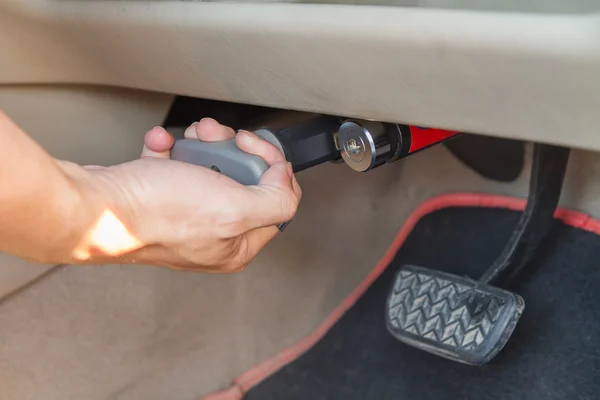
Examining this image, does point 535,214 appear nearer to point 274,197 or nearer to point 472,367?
point 472,367

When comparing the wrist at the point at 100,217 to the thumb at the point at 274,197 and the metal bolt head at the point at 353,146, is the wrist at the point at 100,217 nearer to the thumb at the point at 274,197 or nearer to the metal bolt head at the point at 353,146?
the thumb at the point at 274,197

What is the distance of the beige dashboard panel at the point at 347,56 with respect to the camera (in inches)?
14.5

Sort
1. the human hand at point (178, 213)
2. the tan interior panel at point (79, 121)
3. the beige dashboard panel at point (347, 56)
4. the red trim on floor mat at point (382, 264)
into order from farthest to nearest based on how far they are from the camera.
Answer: the red trim on floor mat at point (382, 264) < the tan interior panel at point (79, 121) < the human hand at point (178, 213) < the beige dashboard panel at point (347, 56)

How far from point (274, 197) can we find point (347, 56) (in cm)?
14

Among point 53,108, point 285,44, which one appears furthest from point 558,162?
point 53,108

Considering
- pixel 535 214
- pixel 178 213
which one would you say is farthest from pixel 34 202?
pixel 535 214

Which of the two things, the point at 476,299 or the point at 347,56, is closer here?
the point at 347,56

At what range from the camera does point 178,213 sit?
0.51 m

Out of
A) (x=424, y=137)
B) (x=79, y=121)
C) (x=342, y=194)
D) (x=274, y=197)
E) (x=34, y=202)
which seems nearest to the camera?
(x=34, y=202)

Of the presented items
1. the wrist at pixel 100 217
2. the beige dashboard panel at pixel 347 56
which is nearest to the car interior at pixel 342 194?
the beige dashboard panel at pixel 347 56

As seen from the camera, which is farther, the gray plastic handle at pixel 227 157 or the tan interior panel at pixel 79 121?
the tan interior panel at pixel 79 121

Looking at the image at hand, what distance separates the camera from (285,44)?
0.50 metres

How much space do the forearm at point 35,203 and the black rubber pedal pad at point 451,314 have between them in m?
0.55

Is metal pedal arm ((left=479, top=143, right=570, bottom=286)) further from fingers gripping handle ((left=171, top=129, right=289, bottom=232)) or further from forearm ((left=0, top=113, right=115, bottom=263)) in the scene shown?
forearm ((left=0, top=113, right=115, bottom=263))
